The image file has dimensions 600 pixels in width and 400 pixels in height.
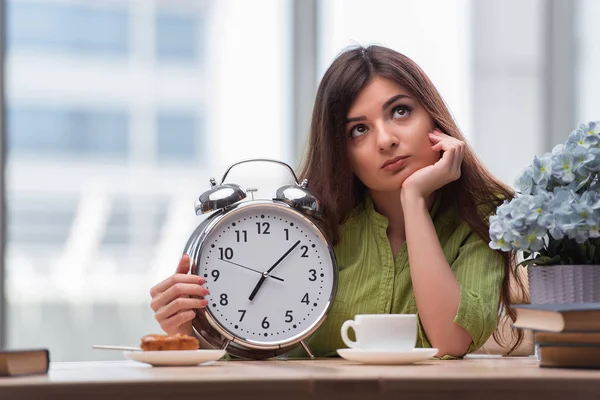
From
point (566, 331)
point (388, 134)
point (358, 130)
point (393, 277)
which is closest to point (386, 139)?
point (388, 134)

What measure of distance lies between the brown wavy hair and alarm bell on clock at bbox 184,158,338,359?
196 millimetres

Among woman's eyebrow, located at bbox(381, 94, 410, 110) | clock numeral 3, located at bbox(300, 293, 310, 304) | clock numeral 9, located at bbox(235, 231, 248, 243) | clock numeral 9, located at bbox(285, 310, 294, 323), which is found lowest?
clock numeral 9, located at bbox(285, 310, 294, 323)

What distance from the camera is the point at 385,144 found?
1.84 metres

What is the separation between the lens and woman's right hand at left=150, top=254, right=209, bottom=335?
1.60m

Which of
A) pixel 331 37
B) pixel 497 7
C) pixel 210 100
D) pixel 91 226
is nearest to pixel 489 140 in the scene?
pixel 497 7

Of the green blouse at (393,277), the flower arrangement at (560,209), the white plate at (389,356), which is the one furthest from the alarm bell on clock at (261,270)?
the flower arrangement at (560,209)

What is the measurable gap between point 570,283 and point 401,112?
0.59 metres

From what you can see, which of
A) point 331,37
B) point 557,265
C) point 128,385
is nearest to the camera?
point 128,385

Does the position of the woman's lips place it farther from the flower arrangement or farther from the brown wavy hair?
the flower arrangement

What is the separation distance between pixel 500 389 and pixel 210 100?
307 cm

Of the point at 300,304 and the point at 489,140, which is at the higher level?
the point at 489,140

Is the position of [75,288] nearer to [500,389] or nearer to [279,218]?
[279,218]

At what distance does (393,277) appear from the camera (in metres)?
1.90

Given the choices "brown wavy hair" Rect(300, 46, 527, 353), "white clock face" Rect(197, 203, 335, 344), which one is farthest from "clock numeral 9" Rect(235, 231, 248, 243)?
"brown wavy hair" Rect(300, 46, 527, 353)
